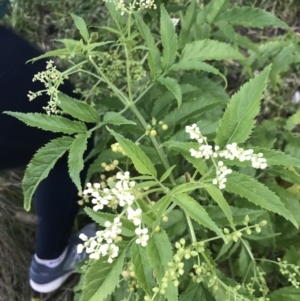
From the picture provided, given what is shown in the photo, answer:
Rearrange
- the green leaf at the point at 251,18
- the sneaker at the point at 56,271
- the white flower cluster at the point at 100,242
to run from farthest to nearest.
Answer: the sneaker at the point at 56,271 → the green leaf at the point at 251,18 → the white flower cluster at the point at 100,242

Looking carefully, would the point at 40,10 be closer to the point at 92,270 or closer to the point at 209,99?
the point at 209,99

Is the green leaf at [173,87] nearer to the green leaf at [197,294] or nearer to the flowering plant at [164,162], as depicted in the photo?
the flowering plant at [164,162]

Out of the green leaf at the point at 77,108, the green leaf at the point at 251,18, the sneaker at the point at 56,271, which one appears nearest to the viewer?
the green leaf at the point at 77,108

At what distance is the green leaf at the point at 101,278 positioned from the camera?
99 centimetres

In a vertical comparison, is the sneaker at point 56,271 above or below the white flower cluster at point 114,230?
below

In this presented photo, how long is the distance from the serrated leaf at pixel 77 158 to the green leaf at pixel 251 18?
59 cm

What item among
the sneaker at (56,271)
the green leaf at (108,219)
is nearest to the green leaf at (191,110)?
the green leaf at (108,219)

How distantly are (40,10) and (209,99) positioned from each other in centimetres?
158

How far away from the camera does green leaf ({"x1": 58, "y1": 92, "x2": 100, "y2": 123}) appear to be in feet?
3.51

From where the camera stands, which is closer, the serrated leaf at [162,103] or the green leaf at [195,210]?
the green leaf at [195,210]

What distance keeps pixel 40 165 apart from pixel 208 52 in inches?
20.0

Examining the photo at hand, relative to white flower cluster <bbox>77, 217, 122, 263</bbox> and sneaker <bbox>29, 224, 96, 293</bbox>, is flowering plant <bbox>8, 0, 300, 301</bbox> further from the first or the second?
sneaker <bbox>29, 224, 96, 293</bbox>

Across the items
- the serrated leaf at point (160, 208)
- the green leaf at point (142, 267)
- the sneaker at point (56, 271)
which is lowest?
the sneaker at point (56, 271)

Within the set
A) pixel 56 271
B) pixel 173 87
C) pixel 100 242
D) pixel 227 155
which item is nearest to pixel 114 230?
pixel 100 242
